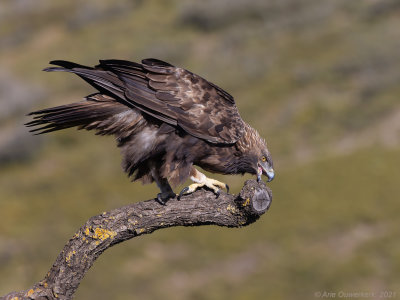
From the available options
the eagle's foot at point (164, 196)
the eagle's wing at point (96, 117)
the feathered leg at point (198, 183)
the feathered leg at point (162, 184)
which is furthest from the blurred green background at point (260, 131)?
the eagle's wing at point (96, 117)

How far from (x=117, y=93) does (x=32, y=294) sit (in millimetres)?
2714

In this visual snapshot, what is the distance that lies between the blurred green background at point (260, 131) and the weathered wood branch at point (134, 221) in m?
15.7

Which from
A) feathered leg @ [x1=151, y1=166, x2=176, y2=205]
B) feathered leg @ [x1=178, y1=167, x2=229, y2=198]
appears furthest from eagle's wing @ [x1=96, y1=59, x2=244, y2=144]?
feathered leg @ [x1=151, y1=166, x2=176, y2=205]

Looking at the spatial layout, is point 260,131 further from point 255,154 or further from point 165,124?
point 165,124

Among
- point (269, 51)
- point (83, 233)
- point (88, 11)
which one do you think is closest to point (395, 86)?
point (269, 51)

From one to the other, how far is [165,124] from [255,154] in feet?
4.45

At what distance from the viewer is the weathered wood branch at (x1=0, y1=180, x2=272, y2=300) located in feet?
Answer: 25.9

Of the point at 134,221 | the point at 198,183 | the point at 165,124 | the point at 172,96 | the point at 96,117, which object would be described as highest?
the point at 172,96

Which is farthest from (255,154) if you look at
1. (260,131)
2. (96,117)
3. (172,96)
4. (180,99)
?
(260,131)

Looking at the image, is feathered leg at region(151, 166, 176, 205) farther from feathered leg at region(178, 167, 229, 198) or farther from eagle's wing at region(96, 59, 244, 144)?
eagle's wing at region(96, 59, 244, 144)

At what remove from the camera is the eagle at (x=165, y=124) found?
911cm

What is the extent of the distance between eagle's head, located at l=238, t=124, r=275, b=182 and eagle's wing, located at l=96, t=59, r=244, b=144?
0.56ft

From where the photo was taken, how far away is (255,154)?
9859mm

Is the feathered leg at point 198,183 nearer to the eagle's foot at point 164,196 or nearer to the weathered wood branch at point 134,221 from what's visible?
the eagle's foot at point 164,196
